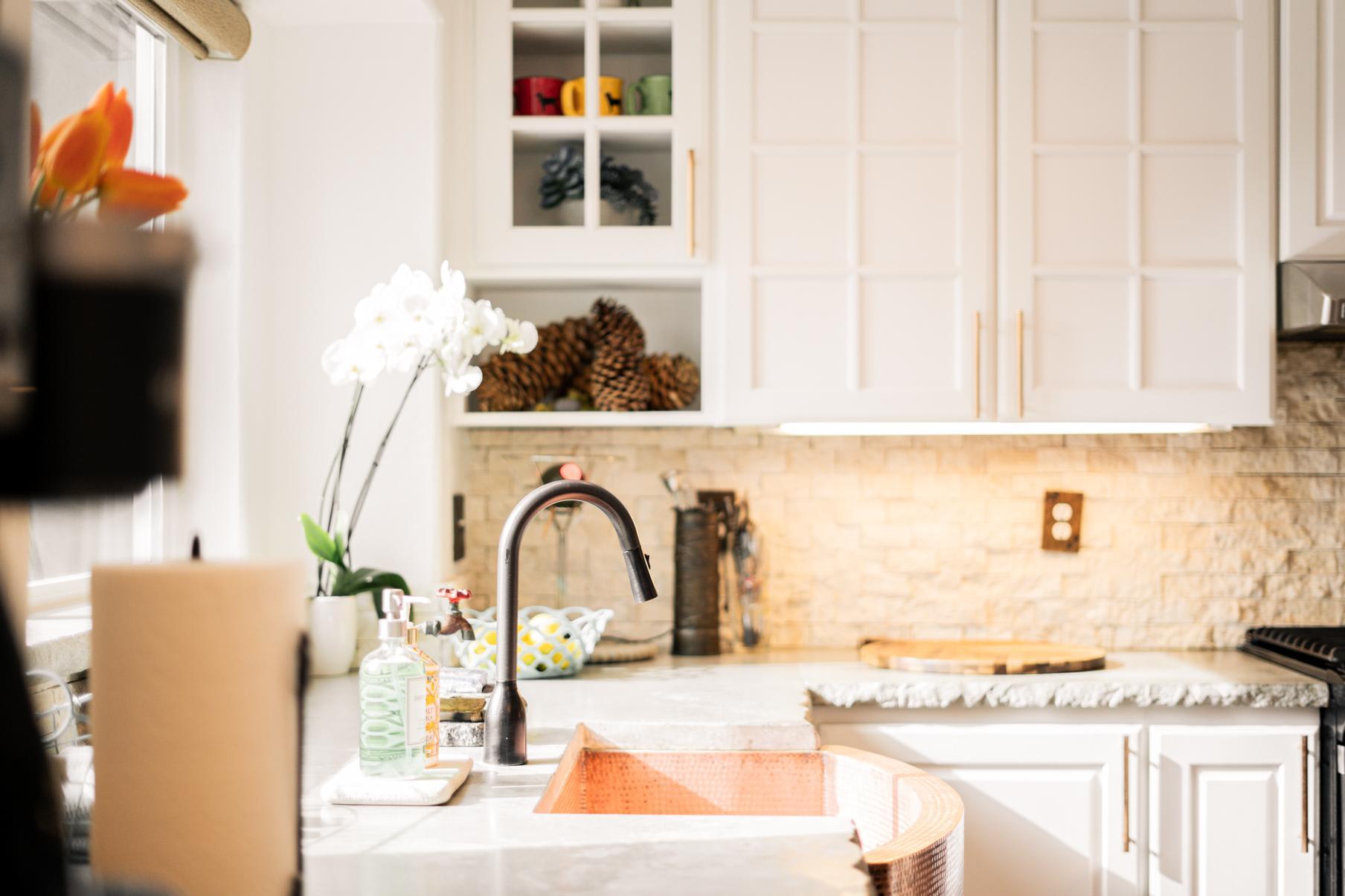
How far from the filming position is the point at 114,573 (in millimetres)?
385

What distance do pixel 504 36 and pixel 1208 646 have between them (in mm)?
2157

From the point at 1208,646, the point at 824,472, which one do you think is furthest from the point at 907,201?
the point at 1208,646

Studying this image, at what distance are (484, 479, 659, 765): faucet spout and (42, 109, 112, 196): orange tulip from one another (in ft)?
3.35

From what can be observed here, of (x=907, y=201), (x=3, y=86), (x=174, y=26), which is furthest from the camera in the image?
(x=907, y=201)

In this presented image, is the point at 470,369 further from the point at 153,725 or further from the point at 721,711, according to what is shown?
the point at 153,725

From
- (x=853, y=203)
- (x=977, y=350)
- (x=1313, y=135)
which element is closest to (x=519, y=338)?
(x=853, y=203)

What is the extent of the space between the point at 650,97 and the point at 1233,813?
1890mm

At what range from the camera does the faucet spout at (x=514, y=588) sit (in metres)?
1.37

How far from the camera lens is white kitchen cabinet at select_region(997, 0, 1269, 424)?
86.0 inches

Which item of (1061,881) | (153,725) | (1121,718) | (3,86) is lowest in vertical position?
(1061,881)

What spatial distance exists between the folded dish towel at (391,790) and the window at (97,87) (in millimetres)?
366

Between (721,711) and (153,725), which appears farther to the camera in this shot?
(721,711)

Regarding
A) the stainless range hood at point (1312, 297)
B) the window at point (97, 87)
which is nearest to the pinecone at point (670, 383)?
the window at point (97, 87)

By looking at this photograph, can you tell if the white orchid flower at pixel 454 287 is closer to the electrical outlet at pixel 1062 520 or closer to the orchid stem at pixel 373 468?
the orchid stem at pixel 373 468
